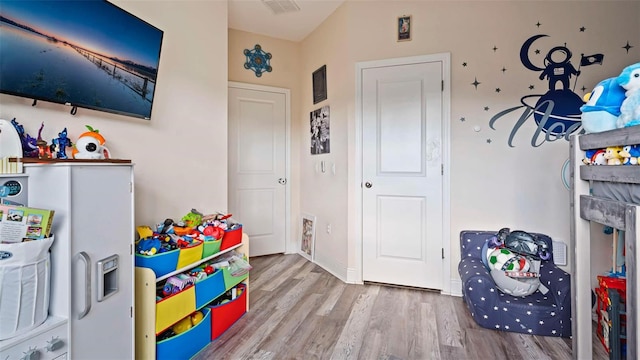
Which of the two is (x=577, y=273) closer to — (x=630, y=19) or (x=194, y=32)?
(x=630, y=19)

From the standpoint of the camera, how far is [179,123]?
213 cm

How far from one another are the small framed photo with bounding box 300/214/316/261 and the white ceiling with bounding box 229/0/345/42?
2181 mm

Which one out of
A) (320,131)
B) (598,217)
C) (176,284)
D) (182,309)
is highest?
(320,131)

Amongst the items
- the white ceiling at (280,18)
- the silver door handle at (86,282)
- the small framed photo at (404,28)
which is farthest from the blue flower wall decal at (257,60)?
the silver door handle at (86,282)

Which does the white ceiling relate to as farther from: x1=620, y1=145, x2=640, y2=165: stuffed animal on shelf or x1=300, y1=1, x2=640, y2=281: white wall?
x1=620, y1=145, x2=640, y2=165: stuffed animal on shelf

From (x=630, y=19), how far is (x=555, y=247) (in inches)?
69.0

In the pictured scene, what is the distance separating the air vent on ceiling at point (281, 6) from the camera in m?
2.90

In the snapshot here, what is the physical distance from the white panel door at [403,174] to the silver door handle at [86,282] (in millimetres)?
2130

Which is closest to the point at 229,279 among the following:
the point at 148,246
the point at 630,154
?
the point at 148,246

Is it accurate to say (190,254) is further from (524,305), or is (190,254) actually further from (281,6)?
(281,6)

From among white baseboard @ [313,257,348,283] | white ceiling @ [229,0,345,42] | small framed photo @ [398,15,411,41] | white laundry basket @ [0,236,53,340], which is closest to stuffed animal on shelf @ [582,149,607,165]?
small framed photo @ [398,15,411,41]

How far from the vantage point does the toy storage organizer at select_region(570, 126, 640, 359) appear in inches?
40.5

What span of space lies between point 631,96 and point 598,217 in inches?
19.7

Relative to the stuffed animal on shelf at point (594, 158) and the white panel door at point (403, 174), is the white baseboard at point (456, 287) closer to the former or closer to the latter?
the white panel door at point (403, 174)
